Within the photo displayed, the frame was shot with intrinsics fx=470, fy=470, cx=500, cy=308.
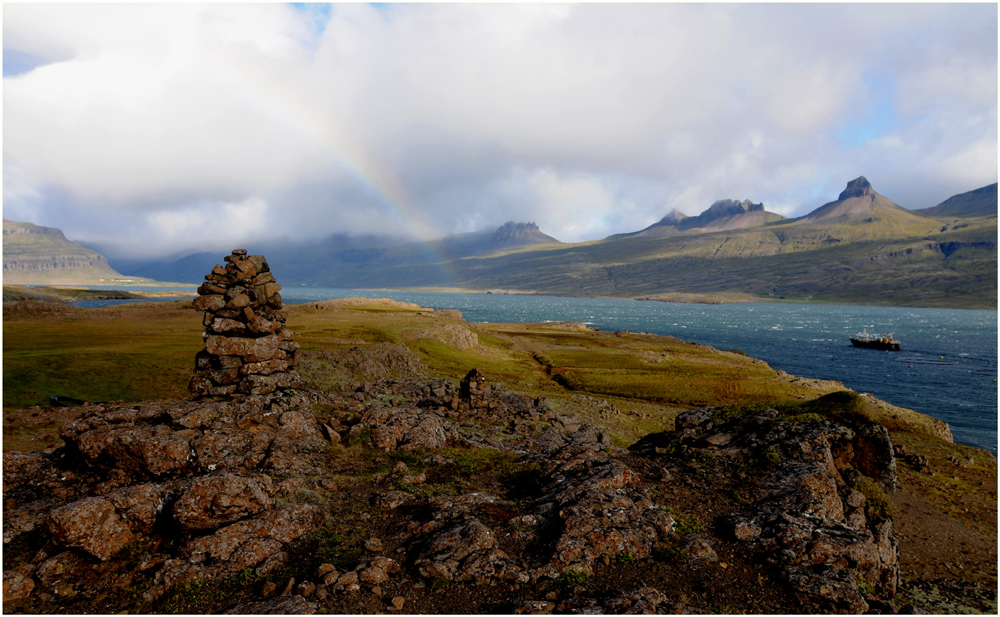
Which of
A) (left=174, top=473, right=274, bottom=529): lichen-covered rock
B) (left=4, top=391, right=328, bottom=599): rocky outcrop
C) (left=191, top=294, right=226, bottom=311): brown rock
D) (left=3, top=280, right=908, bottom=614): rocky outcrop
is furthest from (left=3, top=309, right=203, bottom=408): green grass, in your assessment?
(left=174, top=473, right=274, bottom=529): lichen-covered rock

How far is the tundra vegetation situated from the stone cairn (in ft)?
12.4

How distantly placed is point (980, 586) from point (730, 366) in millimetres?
81637

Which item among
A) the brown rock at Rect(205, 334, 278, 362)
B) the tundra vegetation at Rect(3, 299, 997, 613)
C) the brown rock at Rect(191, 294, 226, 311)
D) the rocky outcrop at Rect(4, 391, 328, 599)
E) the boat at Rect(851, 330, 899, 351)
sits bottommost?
the boat at Rect(851, 330, 899, 351)

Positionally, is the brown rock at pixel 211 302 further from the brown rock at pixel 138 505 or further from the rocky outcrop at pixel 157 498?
the brown rock at pixel 138 505

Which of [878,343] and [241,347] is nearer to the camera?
[241,347]

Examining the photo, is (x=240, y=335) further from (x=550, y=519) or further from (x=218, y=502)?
(x=550, y=519)

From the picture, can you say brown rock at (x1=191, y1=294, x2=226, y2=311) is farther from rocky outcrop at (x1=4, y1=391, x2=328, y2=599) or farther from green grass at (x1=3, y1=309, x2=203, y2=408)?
green grass at (x1=3, y1=309, x2=203, y2=408)


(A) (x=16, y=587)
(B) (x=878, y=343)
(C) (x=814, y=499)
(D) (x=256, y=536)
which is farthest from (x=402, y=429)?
(B) (x=878, y=343)

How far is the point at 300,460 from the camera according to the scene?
21.2m

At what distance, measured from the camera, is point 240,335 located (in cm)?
2652

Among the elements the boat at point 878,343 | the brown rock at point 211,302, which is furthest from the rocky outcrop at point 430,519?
the boat at point 878,343

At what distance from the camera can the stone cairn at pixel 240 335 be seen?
2578 centimetres

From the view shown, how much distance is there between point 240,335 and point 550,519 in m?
20.1

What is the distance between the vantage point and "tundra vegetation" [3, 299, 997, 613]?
12961 millimetres
